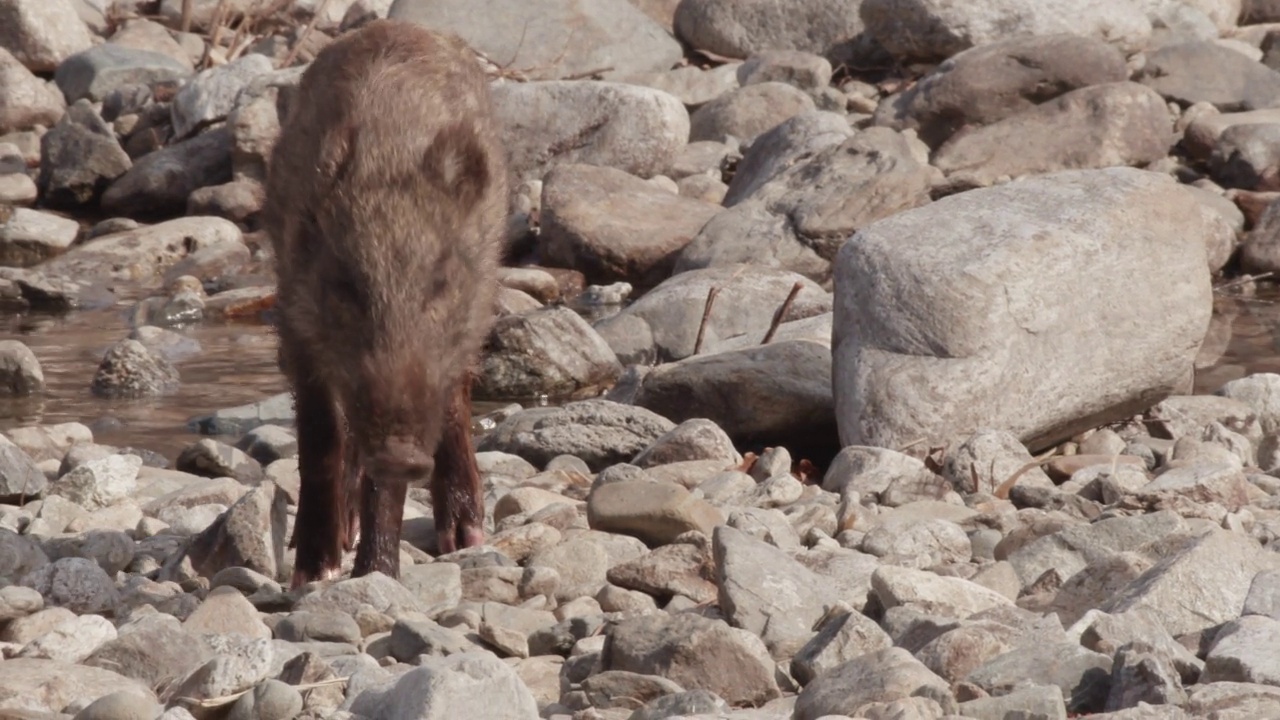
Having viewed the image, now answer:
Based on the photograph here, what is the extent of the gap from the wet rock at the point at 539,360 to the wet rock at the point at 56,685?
597 cm

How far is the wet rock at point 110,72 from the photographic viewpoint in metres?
19.2

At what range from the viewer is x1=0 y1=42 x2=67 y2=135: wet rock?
61.2 feet

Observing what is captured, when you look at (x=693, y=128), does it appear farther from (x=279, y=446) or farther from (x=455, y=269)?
(x=455, y=269)

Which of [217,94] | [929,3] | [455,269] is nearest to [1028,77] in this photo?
[929,3]

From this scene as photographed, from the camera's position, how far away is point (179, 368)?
11.5m

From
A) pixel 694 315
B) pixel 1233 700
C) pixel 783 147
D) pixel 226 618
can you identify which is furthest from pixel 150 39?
pixel 1233 700

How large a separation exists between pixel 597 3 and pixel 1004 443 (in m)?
12.5

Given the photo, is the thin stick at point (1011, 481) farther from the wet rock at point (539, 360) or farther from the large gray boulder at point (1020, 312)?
the wet rock at point (539, 360)

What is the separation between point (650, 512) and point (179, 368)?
5.90 m

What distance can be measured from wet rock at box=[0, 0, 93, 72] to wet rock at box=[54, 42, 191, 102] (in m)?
0.48

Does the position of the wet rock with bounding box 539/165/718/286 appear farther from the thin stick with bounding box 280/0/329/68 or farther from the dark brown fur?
the dark brown fur

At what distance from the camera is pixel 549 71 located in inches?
723

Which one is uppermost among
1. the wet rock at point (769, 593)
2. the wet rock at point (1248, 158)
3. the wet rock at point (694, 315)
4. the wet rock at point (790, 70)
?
the wet rock at point (769, 593)

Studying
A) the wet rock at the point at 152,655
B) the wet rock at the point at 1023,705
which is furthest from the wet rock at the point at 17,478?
the wet rock at the point at 1023,705
